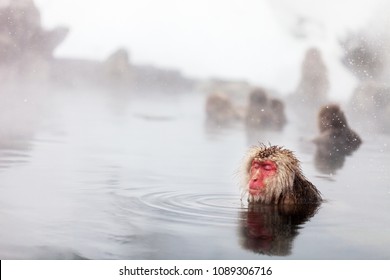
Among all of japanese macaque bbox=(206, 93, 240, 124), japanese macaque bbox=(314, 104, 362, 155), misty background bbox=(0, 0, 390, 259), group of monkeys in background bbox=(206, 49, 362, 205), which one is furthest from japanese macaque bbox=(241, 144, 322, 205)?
japanese macaque bbox=(206, 93, 240, 124)

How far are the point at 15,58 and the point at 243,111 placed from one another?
5.79 ft

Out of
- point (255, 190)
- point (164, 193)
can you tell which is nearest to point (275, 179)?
point (255, 190)

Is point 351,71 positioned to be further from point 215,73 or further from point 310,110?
point 215,73

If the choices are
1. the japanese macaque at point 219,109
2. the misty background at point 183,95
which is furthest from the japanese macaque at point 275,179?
the japanese macaque at point 219,109

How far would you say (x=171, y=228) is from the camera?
4.64 m

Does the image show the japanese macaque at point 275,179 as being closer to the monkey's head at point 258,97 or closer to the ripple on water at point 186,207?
the ripple on water at point 186,207

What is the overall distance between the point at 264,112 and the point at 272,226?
7.18 ft

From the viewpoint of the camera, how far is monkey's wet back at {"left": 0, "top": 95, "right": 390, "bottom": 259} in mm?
4516

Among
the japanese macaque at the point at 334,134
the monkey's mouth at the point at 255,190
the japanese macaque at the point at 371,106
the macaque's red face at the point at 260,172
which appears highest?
the japanese macaque at the point at 371,106

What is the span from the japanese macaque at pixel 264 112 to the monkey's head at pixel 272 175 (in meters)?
1.47

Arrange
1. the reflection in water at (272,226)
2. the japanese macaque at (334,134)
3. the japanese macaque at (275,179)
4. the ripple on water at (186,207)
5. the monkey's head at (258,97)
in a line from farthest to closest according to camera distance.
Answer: the monkey's head at (258,97), the japanese macaque at (334,134), the japanese macaque at (275,179), the ripple on water at (186,207), the reflection in water at (272,226)

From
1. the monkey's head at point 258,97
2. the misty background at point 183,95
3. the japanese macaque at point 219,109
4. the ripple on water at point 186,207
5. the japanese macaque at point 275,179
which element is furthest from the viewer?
the japanese macaque at point 219,109

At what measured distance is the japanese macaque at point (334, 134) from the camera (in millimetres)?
6562
